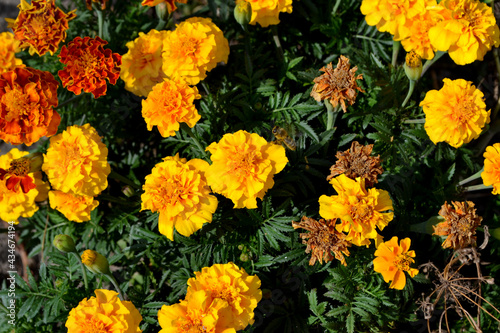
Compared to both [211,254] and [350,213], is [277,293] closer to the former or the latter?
[211,254]

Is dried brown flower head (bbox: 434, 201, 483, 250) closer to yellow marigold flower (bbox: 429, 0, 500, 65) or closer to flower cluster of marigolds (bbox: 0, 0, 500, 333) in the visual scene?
flower cluster of marigolds (bbox: 0, 0, 500, 333)

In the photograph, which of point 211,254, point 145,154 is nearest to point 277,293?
point 211,254

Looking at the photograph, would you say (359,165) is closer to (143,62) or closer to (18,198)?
(143,62)

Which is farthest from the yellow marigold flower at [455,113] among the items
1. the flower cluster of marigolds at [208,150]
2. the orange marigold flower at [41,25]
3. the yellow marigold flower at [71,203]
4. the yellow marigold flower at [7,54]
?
the yellow marigold flower at [7,54]

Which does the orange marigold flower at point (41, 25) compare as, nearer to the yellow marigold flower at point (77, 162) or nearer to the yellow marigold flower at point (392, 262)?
the yellow marigold flower at point (77, 162)

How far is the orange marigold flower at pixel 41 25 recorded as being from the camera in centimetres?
195

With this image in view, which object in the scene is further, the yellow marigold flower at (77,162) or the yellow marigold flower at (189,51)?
the yellow marigold flower at (189,51)

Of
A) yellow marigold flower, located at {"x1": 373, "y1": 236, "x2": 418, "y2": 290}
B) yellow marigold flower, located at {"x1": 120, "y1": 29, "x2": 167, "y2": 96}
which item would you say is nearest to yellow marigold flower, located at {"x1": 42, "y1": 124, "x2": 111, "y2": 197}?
yellow marigold flower, located at {"x1": 120, "y1": 29, "x2": 167, "y2": 96}

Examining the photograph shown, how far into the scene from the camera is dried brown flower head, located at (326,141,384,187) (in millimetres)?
1611

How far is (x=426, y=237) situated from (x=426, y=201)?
162 millimetres

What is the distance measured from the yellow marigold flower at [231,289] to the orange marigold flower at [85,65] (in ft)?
2.90

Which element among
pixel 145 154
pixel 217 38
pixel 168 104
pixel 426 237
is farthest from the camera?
pixel 145 154

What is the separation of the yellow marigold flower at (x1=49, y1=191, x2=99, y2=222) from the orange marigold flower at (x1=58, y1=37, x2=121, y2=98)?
1.41ft

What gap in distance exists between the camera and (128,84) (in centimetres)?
192
